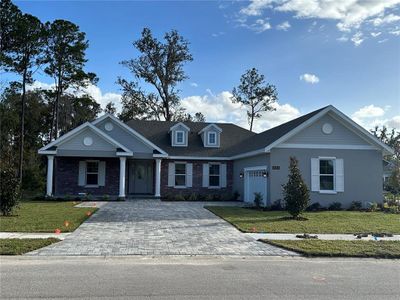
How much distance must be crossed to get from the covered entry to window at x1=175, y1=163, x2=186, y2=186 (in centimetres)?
482

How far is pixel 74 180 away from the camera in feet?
84.9

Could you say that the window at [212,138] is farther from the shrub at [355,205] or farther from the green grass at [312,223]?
the green grass at [312,223]

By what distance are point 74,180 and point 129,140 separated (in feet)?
14.1

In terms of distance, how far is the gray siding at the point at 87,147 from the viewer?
80.1 ft

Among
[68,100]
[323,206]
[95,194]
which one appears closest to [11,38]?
[68,100]

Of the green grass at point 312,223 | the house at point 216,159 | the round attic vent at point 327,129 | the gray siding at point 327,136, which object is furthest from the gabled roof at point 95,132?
the round attic vent at point 327,129

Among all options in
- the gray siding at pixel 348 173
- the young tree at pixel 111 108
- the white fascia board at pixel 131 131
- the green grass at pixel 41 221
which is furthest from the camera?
the young tree at pixel 111 108

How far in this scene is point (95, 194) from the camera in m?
25.8

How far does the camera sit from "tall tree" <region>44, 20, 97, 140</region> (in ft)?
115

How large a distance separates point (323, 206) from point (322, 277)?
13964 mm

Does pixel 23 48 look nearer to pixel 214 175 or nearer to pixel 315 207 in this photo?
pixel 214 175

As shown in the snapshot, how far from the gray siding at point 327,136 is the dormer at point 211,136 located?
29.9 feet

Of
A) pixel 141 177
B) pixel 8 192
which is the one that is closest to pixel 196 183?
pixel 141 177

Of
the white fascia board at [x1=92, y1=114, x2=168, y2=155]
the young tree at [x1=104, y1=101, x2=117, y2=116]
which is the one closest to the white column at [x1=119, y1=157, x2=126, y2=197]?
the white fascia board at [x1=92, y1=114, x2=168, y2=155]
